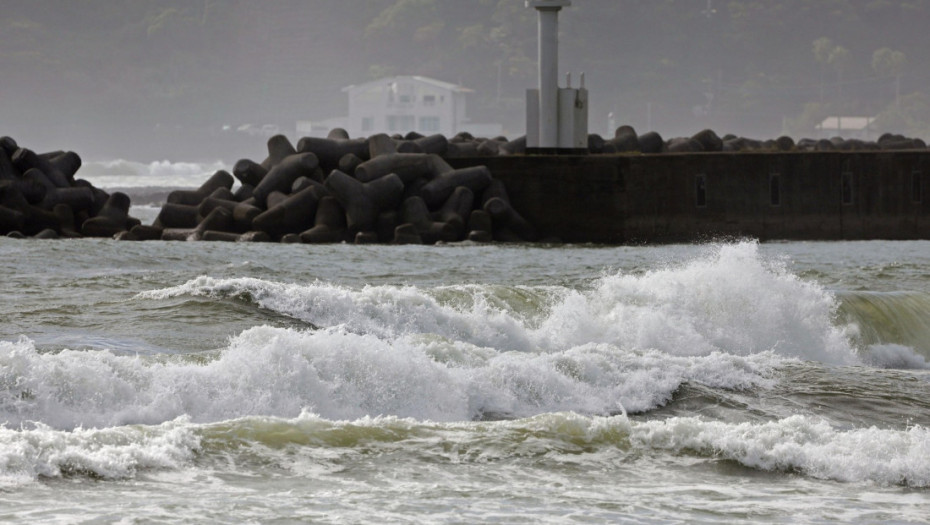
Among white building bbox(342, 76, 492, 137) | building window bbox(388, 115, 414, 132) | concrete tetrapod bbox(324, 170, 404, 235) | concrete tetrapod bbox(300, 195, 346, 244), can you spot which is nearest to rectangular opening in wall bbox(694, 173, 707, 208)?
concrete tetrapod bbox(324, 170, 404, 235)

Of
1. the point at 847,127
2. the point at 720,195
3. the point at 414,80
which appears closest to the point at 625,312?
the point at 720,195

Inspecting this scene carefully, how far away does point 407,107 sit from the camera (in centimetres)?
9019

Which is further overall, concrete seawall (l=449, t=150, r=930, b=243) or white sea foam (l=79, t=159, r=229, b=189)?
white sea foam (l=79, t=159, r=229, b=189)

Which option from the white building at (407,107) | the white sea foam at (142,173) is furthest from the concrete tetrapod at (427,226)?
the white building at (407,107)

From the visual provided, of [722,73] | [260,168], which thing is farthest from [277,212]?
[722,73]

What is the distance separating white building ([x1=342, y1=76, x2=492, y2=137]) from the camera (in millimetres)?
90938

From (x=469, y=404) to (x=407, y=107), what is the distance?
83.5 metres

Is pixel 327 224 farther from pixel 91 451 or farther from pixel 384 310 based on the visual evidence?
pixel 91 451

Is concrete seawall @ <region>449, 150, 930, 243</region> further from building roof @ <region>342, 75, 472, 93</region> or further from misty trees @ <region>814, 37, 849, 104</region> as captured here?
misty trees @ <region>814, 37, 849, 104</region>

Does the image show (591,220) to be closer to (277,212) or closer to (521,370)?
(277,212)

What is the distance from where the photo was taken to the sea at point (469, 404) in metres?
5.73

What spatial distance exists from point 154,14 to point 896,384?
319 ft

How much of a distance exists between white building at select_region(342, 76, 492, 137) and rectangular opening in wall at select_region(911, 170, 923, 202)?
2732 inches

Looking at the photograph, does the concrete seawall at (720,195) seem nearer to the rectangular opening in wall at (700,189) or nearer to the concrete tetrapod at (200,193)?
the rectangular opening in wall at (700,189)
